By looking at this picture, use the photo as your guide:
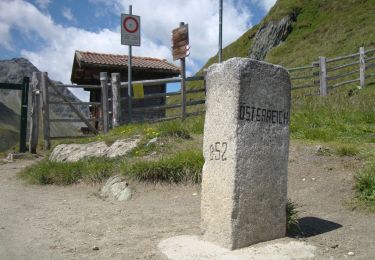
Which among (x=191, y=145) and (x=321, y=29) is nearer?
(x=191, y=145)

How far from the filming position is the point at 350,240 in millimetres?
4230

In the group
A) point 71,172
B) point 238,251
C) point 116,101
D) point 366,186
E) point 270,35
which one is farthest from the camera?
point 270,35

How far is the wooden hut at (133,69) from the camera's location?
48.9 ft

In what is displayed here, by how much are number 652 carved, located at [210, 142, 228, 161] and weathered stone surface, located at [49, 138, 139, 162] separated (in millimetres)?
4215

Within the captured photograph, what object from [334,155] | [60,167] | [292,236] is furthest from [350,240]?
[60,167]

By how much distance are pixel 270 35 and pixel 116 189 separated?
41124 mm

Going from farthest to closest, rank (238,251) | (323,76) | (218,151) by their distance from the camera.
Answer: (323,76) → (218,151) → (238,251)

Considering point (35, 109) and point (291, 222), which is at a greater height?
point (35, 109)

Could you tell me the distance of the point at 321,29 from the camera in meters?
39.0

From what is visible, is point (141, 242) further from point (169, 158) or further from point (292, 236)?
point (169, 158)

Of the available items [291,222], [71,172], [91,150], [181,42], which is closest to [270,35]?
[181,42]

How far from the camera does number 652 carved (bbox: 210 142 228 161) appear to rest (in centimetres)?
401

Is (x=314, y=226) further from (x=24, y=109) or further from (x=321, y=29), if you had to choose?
(x=321, y=29)

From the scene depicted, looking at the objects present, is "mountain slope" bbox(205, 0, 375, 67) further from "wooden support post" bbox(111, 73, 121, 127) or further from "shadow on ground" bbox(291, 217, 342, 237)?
"shadow on ground" bbox(291, 217, 342, 237)
